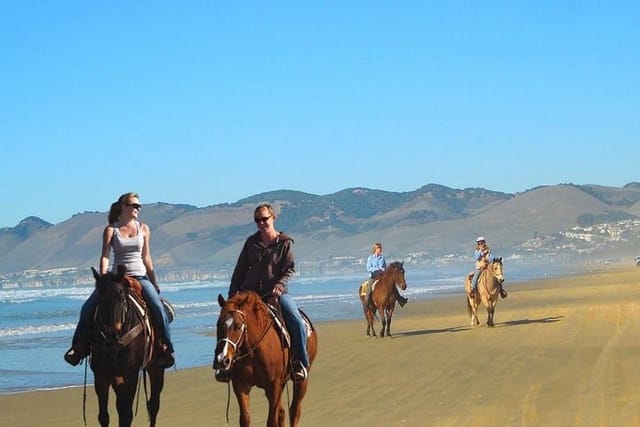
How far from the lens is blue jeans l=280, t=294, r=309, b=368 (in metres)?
9.91

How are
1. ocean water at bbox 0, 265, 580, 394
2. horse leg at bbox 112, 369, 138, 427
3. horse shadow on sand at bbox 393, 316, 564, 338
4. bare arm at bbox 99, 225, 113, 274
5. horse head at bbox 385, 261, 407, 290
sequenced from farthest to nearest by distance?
horse shadow on sand at bbox 393, 316, 564, 338 → horse head at bbox 385, 261, 407, 290 → ocean water at bbox 0, 265, 580, 394 → bare arm at bbox 99, 225, 113, 274 → horse leg at bbox 112, 369, 138, 427

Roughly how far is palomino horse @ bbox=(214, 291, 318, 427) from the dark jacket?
0.33 meters

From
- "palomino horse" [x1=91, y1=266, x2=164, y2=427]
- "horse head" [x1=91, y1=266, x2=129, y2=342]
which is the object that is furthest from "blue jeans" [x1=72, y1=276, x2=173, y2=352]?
"horse head" [x1=91, y1=266, x2=129, y2=342]

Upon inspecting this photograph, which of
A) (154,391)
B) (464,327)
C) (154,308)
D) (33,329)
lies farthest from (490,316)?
(33,329)

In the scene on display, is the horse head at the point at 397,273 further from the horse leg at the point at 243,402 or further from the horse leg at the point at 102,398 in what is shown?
the horse leg at the point at 243,402

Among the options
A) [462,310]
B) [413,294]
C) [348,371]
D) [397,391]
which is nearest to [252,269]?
[397,391]

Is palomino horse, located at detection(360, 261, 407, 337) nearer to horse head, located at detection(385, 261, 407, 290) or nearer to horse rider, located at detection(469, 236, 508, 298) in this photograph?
horse head, located at detection(385, 261, 407, 290)

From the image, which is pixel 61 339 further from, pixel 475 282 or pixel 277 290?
pixel 277 290

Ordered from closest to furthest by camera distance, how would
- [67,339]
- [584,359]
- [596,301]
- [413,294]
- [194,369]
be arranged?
1. [584,359]
2. [194,369]
3. [67,339]
4. [596,301]
5. [413,294]

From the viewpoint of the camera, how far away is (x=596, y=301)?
33.1m

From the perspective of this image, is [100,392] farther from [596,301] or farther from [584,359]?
[596,301]

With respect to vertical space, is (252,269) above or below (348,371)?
above

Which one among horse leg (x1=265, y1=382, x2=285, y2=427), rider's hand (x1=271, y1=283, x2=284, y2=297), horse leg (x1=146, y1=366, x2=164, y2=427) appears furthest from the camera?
horse leg (x1=146, y1=366, x2=164, y2=427)

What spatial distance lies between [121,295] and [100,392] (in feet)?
2.91
